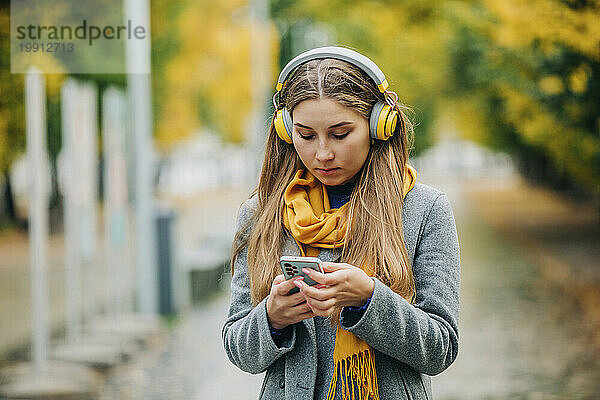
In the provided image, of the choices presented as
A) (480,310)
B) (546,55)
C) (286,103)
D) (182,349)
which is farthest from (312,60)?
(480,310)

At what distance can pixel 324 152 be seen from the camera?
7.25ft

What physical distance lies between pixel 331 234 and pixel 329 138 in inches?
8.9

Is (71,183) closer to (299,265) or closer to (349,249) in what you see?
(349,249)

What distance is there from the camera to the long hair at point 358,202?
2.21m

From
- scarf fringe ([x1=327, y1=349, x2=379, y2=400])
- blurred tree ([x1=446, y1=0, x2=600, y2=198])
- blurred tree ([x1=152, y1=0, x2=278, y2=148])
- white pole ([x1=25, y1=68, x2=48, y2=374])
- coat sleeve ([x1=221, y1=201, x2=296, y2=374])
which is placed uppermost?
blurred tree ([x1=152, y1=0, x2=278, y2=148])

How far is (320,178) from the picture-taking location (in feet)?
7.45

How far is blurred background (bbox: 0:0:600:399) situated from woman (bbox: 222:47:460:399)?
1.73 ft

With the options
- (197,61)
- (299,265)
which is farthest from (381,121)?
(197,61)

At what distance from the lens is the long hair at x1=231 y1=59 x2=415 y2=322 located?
2.21 metres

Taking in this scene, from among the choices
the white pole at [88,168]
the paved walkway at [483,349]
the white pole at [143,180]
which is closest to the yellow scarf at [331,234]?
the paved walkway at [483,349]

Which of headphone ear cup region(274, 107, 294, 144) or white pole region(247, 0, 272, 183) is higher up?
white pole region(247, 0, 272, 183)

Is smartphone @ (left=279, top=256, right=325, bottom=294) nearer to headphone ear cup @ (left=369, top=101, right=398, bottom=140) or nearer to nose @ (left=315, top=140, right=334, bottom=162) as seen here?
nose @ (left=315, top=140, right=334, bottom=162)

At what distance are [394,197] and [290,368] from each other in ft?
1.56

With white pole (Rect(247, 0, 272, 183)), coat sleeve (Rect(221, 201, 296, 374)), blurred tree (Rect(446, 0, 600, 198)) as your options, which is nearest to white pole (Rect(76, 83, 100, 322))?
blurred tree (Rect(446, 0, 600, 198))
